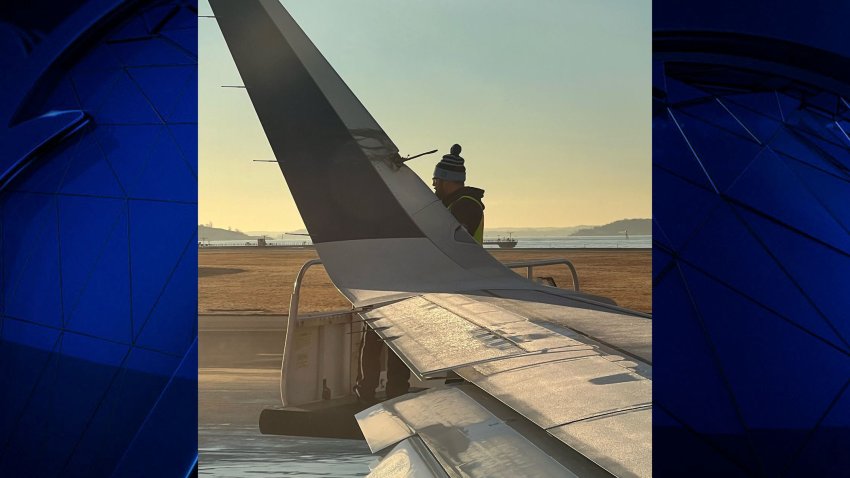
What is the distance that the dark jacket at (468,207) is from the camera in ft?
12.1

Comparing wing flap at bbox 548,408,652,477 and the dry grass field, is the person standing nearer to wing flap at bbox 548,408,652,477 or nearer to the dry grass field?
Result: wing flap at bbox 548,408,652,477

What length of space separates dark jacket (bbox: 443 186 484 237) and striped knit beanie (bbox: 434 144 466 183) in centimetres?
8

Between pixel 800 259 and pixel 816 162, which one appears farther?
pixel 816 162

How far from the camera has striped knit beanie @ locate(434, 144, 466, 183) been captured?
365cm

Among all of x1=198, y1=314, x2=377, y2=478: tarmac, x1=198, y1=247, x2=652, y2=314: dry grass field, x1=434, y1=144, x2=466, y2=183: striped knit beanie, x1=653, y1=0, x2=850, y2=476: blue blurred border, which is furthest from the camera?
x1=198, y1=247, x2=652, y2=314: dry grass field

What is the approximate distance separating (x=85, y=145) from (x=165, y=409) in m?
1.11

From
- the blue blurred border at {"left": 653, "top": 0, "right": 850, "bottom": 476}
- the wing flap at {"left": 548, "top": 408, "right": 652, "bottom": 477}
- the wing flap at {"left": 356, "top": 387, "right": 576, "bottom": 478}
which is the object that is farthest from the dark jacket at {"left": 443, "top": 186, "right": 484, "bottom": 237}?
the wing flap at {"left": 548, "top": 408, "right": 652, "bottom": 477}

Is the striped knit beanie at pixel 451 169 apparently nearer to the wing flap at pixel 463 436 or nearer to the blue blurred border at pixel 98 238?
the blue blurred border at pixel 98 238

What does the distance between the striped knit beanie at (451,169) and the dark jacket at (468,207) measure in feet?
0.27

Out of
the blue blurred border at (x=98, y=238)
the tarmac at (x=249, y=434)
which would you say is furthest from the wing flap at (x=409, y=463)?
the blue blurred border at (x=98, y=238)

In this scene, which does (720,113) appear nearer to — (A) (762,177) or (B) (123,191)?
(A) (762,177)

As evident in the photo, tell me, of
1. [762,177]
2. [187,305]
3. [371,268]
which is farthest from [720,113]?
[371,268]

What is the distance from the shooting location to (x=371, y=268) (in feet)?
11.7

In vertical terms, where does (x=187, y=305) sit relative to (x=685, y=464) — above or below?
above
